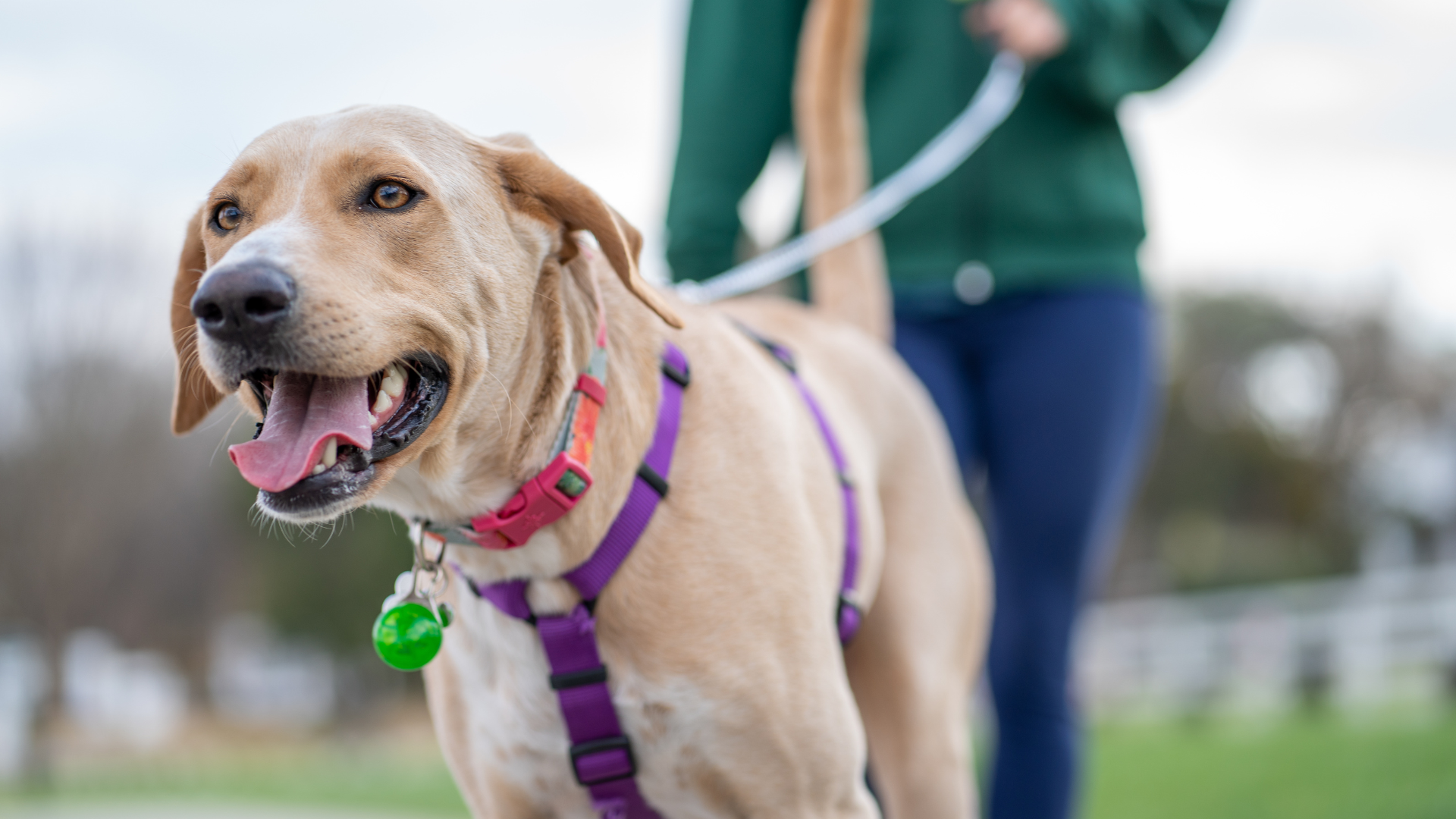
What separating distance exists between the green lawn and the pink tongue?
17.8 feet

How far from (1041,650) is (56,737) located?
2045 centimetres

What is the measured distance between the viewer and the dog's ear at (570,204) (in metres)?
Answer: 1.98

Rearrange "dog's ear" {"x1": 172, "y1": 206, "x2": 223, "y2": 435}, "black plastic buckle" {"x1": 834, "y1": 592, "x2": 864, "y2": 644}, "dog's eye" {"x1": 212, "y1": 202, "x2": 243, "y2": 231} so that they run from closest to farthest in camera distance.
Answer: "dog's eye" {"x1": 212, "y1": 202, "x2": 243, "y2": 231}
"dog's ear" {"x1": 172, "y1": 206, "x2": 223, "y2": 435}
"black plastic buckle" {"x1": 834, "y1": 592, "x2": 864, "y2": 644}

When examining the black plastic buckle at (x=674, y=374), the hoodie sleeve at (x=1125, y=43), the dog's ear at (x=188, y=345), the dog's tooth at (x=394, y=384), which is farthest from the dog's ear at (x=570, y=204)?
the hoodie sleeve at (x=1125, y=43)

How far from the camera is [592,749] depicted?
211 cm

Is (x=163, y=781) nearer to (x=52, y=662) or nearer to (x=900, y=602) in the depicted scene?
(x=52, y=662)

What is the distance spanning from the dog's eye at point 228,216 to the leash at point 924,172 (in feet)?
4.24

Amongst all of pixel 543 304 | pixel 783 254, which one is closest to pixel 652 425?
pixel 543 304

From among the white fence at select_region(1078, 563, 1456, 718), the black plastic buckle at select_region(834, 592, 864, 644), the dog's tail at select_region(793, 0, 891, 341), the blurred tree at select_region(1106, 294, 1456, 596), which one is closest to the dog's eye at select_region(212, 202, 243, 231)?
the black plastic buckle at select_region(834, 592, 864, 644)

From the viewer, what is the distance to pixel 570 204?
2.01 metres

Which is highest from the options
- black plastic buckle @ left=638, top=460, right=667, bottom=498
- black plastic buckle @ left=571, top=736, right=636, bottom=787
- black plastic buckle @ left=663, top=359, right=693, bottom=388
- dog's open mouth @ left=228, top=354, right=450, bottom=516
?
dog's open mouth @ left=228, top=354, right=450, bottom=516

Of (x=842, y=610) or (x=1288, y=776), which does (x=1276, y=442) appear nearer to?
(x=1288, y=776)

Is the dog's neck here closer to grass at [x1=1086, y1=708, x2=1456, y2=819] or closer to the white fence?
grass at [x1=1086, y1=708, x2=1456, y2=819]

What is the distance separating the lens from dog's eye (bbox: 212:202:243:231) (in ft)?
6.45
